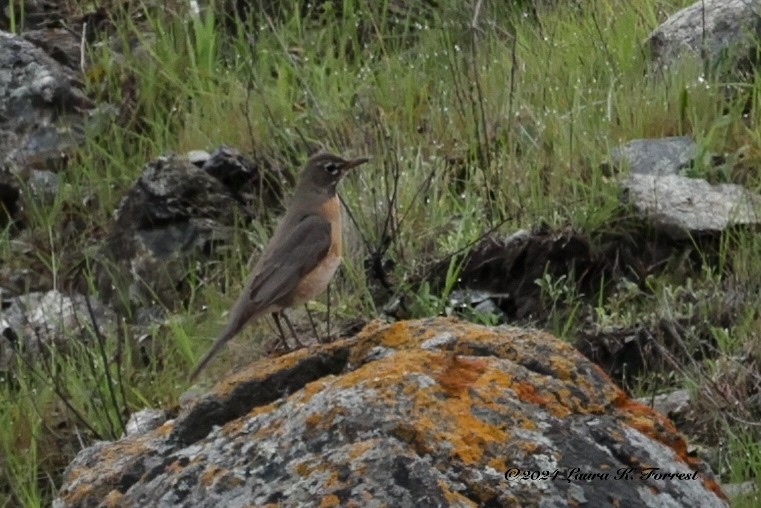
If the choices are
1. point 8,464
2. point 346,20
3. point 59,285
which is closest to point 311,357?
point 8,464

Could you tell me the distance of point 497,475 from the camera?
3779mm

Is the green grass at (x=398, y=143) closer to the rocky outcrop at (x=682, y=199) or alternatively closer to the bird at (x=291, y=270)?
the rocky outcrop at (x=682, y=199)

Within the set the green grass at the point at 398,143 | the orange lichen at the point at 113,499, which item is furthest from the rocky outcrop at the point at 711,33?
the orange lichen at the point at 113,499

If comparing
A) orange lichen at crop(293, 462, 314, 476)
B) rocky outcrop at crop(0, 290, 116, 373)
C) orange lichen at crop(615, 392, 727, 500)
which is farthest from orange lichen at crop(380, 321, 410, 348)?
rocky outcrop at crop(0, 290, 116, 373)

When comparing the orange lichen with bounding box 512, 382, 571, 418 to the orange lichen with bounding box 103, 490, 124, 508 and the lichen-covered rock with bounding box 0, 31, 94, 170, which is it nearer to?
the orange lichen with bounding box 103, 490, 124, 508

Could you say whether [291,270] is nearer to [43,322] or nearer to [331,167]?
[331,167]

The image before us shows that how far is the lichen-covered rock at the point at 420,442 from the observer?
3746mm

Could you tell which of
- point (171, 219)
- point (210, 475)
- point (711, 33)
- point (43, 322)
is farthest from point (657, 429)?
point (711, 33)

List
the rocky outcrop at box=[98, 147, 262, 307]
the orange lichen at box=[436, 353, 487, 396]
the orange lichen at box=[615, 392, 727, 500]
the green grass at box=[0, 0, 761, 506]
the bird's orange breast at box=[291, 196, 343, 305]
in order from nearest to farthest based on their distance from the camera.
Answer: the orange lichen at box=[436, 353, 487, 396]
the orange lichen at box=[615, 392, 727, 500]
the bird's orange breast at box=[291, 196, 343, 305]
the green grass at box=[0, 0, 761, 506]
the rocky outcrop at box=[98, 147, 262, 307]

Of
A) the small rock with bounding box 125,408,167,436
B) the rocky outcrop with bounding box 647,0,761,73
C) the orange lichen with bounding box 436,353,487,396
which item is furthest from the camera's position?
the rocky outcrop with bounding box 647,0,761,73

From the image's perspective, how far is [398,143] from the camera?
8336mm

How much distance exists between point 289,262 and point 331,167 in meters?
0.78

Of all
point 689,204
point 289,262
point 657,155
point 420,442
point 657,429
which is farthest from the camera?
point 657,155

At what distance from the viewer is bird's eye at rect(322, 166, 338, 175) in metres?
6.98
